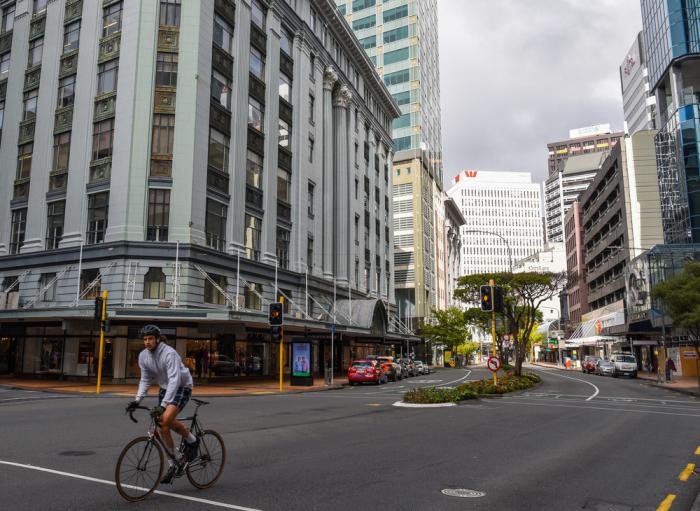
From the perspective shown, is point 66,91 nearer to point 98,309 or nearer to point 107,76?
point 107,76

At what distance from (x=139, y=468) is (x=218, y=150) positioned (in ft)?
99.1

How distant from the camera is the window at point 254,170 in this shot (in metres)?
38.1

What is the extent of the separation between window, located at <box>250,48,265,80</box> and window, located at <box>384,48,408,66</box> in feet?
172

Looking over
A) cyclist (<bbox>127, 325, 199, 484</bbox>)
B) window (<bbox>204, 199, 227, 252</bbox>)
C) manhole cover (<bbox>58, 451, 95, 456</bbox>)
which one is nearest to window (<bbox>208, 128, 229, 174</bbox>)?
window (<bbox>204, 199, 227, 252</bbox>)

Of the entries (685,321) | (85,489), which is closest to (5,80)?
(85,489)

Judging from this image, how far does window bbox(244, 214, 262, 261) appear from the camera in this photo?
122 ft

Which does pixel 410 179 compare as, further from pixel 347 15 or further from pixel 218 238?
pixel 218 238

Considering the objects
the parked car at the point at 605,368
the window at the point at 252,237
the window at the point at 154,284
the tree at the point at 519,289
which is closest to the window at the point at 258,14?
the window at the point at 252,237

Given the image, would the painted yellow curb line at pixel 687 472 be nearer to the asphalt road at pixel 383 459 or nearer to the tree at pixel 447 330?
the asphalt road at pixel 383 459

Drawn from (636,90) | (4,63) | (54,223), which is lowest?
(54,223)

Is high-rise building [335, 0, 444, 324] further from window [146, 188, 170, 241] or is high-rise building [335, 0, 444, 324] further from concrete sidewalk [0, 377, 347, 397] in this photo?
window [146, 188, 170, 241]

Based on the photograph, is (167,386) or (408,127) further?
(408,127)

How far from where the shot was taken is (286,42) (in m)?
44.8

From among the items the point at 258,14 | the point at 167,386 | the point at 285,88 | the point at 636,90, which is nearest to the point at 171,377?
the point at 167,386
